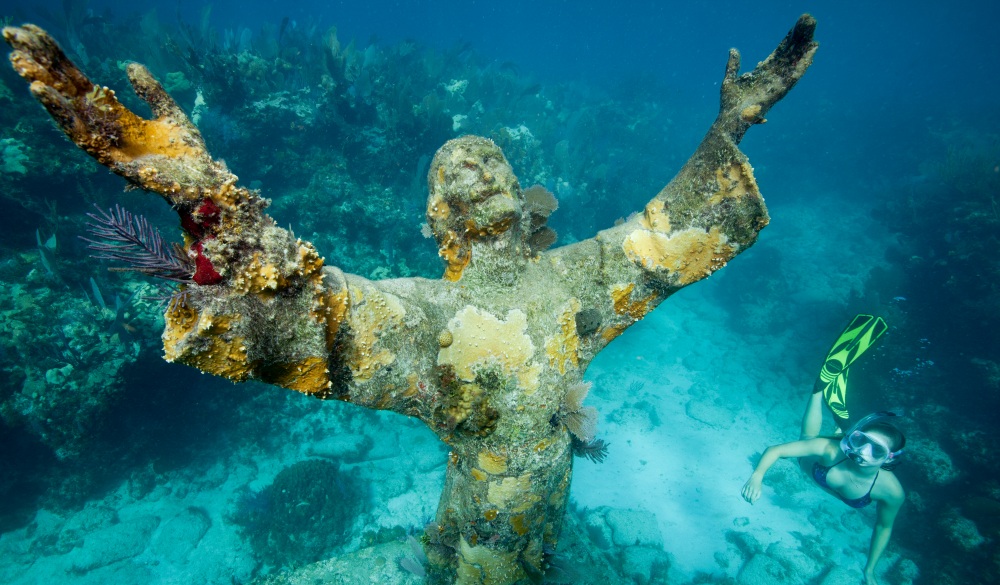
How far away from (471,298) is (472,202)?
0.62 meters

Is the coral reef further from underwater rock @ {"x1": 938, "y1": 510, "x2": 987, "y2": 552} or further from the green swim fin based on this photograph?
underwater rock @ {"x1": 938, "y1": 510, "x2": 987, "y2": 552}

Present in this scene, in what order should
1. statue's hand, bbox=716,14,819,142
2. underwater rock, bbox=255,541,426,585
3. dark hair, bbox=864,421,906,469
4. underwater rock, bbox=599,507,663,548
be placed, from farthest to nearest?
underwater rock, bbox=599,507,663,548 → dark hair, bbox=864,421,906,469 → underwater rock, bbox=255,541,426,585 → statue's hand, bbox=716,14,819,142

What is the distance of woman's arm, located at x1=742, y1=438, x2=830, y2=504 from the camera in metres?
6.23

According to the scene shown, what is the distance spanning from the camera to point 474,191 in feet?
8.05

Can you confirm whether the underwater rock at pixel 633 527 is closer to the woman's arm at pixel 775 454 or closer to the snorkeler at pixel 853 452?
the snorkeler at pixel 853 452

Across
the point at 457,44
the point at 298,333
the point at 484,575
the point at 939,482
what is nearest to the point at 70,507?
the point at 484,575

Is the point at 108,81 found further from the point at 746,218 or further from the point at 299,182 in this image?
the point at 746,218

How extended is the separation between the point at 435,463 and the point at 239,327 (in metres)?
8.05

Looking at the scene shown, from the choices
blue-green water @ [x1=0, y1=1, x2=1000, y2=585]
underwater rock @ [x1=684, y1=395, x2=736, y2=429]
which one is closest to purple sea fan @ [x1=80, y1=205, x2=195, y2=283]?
blue-green water @ [x1=0, y1=1, x2=1000, y2=585]

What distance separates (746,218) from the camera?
268 cm

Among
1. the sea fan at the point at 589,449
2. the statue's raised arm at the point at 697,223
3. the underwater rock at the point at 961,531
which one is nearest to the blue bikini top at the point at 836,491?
the underwater rock at the point at 961,531

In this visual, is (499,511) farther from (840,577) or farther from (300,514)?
(840,577)

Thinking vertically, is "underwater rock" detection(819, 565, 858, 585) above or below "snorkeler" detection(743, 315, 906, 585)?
below

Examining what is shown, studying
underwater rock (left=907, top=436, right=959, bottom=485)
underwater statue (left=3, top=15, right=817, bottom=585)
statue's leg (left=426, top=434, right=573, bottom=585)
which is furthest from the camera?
underwater rock (left=907, top=436, right=959, bottom=485)
